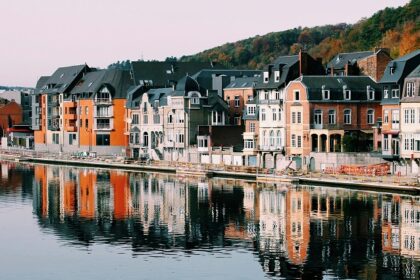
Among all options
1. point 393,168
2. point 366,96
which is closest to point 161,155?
point 366,96

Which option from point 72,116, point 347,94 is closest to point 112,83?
point 72,116

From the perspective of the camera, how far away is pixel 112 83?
127625 millimetres

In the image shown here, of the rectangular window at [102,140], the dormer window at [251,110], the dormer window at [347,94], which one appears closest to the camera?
the dormer window at [347,94]

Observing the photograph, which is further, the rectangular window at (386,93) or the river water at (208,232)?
the rectangular window at (386,93)

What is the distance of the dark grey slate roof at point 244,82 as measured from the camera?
10824cm

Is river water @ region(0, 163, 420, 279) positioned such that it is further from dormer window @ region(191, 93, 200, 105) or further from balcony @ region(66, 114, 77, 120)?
balcony @ region(66, 114, 77, 120)

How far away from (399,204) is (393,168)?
14.3 m

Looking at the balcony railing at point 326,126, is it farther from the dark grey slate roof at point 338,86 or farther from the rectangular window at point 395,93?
the rectangular window at point 395,93

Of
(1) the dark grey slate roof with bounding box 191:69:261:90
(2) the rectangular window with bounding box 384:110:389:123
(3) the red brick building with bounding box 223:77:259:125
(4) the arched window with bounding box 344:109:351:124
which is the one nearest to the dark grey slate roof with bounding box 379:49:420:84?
(2) the rectangular window with bounding box 384:110:389:123

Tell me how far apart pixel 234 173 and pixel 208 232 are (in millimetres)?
33751

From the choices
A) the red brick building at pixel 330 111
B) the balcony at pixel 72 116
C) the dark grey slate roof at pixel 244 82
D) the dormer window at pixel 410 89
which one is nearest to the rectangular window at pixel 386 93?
the dormer window at pixel 410 89

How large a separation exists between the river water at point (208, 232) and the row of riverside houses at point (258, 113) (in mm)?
8052

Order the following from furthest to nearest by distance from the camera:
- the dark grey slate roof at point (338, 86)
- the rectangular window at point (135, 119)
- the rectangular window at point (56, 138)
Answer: the rectangular window at point (56, 138), the rectangular window at point (135, 119), the dark grey slate roof at point (338, 86)

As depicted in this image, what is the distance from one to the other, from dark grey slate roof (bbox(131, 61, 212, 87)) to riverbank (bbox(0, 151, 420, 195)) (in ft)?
47.9
